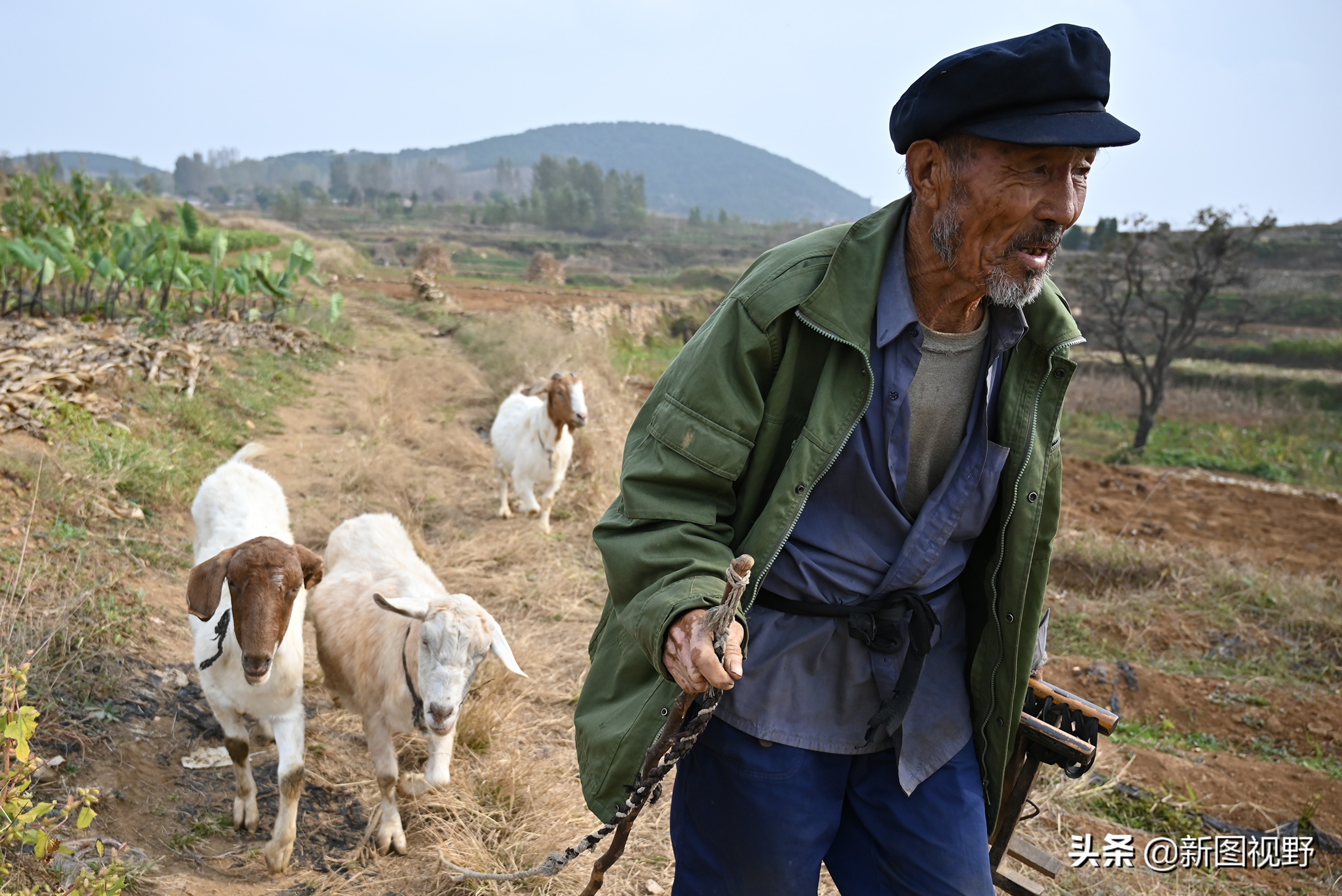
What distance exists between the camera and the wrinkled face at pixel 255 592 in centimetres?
355

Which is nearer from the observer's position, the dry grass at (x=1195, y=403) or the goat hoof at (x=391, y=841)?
the goat hoof at (x=391, y=841)

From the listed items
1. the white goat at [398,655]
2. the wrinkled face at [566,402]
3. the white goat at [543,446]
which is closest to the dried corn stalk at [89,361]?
the white goat at [543,446]

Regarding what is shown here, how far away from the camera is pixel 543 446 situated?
921 centimetres

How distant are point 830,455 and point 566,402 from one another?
7066mm

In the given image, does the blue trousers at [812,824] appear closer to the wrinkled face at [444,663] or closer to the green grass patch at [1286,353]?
the wrinkled face at [444,663]

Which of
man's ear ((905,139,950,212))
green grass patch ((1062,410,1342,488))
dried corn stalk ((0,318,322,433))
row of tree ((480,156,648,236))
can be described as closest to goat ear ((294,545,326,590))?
man's ear ((905,139,950,212))

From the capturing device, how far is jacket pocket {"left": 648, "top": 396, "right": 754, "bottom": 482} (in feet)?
6.54

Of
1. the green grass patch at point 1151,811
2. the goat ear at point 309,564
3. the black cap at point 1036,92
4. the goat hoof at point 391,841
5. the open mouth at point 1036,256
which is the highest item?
the black cap at point 1036,92

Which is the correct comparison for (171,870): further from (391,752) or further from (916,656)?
(916,656)

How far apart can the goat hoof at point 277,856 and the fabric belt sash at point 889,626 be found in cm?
266

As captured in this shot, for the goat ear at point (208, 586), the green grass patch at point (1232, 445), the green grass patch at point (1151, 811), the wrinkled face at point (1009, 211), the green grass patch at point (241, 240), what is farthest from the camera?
the green grass patch at point (241, 240)

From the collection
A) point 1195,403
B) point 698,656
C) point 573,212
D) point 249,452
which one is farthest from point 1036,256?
point 573,212

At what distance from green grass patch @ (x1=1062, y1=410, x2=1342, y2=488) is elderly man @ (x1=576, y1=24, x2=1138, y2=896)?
67.0 ft

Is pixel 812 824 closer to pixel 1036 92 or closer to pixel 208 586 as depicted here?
pixel 1036 92
